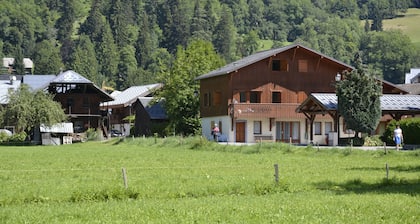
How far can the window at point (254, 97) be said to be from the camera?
6462 centimetres

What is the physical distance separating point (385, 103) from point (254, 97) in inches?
521

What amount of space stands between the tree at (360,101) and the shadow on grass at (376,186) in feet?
88.7

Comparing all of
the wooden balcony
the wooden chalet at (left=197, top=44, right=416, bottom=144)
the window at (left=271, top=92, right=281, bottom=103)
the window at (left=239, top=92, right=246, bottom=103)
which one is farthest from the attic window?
the window at (left=239, top=92, right=246, bottom=103)

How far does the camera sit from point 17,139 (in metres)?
73.8

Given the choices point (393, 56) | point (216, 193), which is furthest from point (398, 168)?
point (393, 56)

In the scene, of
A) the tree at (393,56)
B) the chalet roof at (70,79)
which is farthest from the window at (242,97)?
the tree at (393,56)

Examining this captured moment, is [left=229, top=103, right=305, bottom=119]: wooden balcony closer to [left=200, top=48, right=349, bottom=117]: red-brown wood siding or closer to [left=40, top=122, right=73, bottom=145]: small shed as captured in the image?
[left=200, top=48, right=349, bottom=117]: red-brown wood siding

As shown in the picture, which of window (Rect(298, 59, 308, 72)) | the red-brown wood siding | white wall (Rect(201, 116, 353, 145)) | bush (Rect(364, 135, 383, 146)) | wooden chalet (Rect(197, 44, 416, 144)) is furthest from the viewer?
window (Rect(298, 59, 308, 72))

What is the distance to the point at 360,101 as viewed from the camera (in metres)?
51.7

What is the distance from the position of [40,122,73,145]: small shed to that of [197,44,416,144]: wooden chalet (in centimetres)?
1468

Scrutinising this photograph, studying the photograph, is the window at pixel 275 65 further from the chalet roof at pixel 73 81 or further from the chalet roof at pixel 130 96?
the chalet roof at pixel 130 96

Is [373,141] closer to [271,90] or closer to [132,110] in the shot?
[271,90]

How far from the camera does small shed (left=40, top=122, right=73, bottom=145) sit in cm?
6862

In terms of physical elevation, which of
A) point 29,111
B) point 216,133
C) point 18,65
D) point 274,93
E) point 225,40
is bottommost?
point 216,133
